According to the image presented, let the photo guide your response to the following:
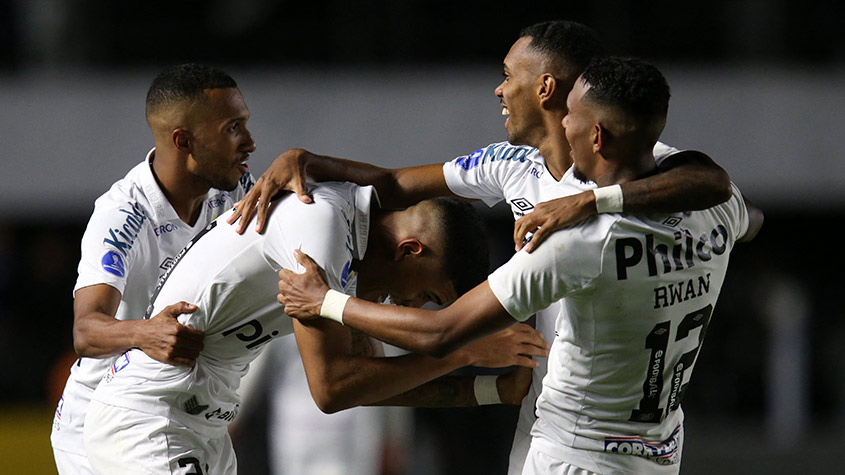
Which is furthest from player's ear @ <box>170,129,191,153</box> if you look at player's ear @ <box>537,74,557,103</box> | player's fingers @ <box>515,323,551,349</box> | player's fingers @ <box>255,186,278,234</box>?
player's fingers @ <box>515,323,551,349</box>

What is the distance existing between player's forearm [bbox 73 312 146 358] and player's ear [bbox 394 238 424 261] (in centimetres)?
112

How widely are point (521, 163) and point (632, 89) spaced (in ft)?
4.00

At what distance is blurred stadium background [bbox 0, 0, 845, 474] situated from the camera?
43.7 feet

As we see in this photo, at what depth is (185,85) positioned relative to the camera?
489cm

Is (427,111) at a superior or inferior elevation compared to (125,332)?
inferior

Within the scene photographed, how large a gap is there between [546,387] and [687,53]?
10.8 meters

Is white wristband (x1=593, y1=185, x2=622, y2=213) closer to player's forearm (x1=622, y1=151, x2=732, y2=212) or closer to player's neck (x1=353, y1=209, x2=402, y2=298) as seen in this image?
player's forearm (x1=622, y1=151, x2=732, y2=212)

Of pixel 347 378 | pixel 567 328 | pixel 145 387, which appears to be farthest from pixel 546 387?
pixel 145 387

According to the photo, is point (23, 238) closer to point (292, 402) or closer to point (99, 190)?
point (99, 190)

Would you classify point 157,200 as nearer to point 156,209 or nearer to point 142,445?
point 156,209

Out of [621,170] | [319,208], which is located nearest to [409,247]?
[319,208]

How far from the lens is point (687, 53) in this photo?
551 inches

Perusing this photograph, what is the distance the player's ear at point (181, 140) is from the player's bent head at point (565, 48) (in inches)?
65.7

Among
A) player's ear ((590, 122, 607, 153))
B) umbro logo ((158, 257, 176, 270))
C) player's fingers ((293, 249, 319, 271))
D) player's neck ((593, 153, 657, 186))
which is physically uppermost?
player's ear ((590, 122, 607, 153))
